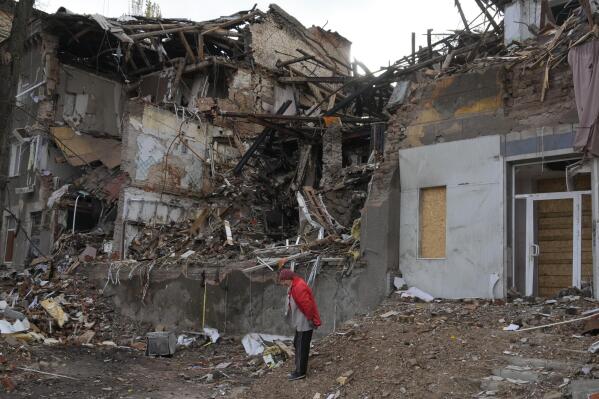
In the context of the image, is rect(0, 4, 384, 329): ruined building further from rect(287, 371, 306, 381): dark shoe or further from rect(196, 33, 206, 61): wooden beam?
rect(287, 371, 306, 381): dark shoe

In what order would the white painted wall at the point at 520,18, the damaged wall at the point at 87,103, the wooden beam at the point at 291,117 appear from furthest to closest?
the damaged wall at the point at 87,103
the wooden beam at the point at 291,117
the white painted wall at the point at 520,18

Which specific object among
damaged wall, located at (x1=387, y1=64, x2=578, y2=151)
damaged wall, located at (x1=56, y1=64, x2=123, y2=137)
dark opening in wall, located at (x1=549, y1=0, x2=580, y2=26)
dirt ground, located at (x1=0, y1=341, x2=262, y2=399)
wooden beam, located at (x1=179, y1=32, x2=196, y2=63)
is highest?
wooden beam, located at (x1=179, y1=32, x2=196, y2=63)

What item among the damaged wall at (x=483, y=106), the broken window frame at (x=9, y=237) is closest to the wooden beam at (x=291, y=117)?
the damaged wall at (x=483, y=106)

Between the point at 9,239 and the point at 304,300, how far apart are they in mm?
15987

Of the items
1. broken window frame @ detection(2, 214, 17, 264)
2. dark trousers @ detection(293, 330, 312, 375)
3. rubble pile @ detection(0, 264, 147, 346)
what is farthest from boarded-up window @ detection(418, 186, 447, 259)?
broken window frame @ detection(2, 214, 17, 264)

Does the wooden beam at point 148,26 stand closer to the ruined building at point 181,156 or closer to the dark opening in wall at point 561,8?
the ruined building at point 181,156

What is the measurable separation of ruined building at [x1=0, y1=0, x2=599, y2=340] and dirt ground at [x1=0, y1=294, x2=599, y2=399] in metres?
1.04

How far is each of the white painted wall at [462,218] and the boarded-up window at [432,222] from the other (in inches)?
4.9

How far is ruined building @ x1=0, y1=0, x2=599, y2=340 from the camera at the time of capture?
10.3 m

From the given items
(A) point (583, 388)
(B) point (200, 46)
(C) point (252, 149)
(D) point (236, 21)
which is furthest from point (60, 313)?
(D) point (236, 21)

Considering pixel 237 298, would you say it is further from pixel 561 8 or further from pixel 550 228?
pixel 561 8

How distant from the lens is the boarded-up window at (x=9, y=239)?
20.7m

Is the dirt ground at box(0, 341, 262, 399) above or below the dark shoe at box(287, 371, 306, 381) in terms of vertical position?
below

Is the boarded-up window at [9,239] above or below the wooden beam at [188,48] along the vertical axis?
below
